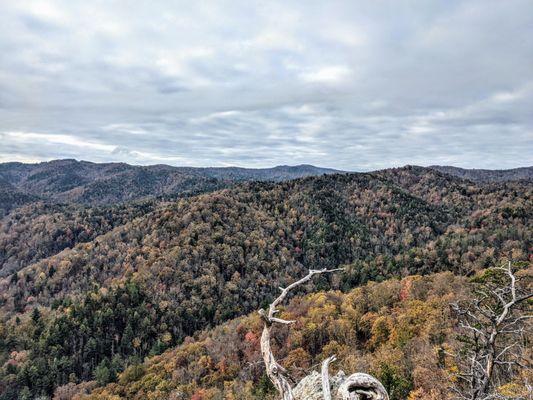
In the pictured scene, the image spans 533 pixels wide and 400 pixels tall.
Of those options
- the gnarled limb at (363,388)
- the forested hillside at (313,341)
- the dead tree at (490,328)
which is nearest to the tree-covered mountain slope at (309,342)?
the forested hillside at (313,341)

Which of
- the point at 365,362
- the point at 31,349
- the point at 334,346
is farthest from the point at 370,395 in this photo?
the point at 31,349

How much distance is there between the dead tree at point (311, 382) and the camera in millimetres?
8602

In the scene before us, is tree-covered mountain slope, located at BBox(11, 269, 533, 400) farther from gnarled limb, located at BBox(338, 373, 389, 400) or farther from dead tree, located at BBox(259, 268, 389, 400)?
gnarled limb, located at BBox(338, 373, 389, 400)

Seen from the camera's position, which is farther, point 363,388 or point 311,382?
point 311,382

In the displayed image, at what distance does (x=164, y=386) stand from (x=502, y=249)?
146115 mm

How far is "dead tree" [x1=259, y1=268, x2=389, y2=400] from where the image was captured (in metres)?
8.60

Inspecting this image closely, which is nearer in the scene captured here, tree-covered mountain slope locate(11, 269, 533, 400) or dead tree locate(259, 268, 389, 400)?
dead tree locate(259, 268, 389, 400)

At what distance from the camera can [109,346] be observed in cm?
15825

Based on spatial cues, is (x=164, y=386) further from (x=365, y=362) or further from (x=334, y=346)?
(x=365, y=362)

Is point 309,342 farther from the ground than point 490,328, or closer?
closer

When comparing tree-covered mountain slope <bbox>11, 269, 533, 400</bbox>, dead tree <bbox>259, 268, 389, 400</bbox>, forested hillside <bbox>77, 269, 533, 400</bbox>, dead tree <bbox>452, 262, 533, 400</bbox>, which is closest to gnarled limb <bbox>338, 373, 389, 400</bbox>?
dead tree <bbox>259, 268, 389, 400</bbox>

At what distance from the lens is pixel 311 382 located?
1216cm

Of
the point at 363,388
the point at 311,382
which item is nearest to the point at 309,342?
the point at 311,382

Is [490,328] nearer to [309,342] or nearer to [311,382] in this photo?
[311,382]
